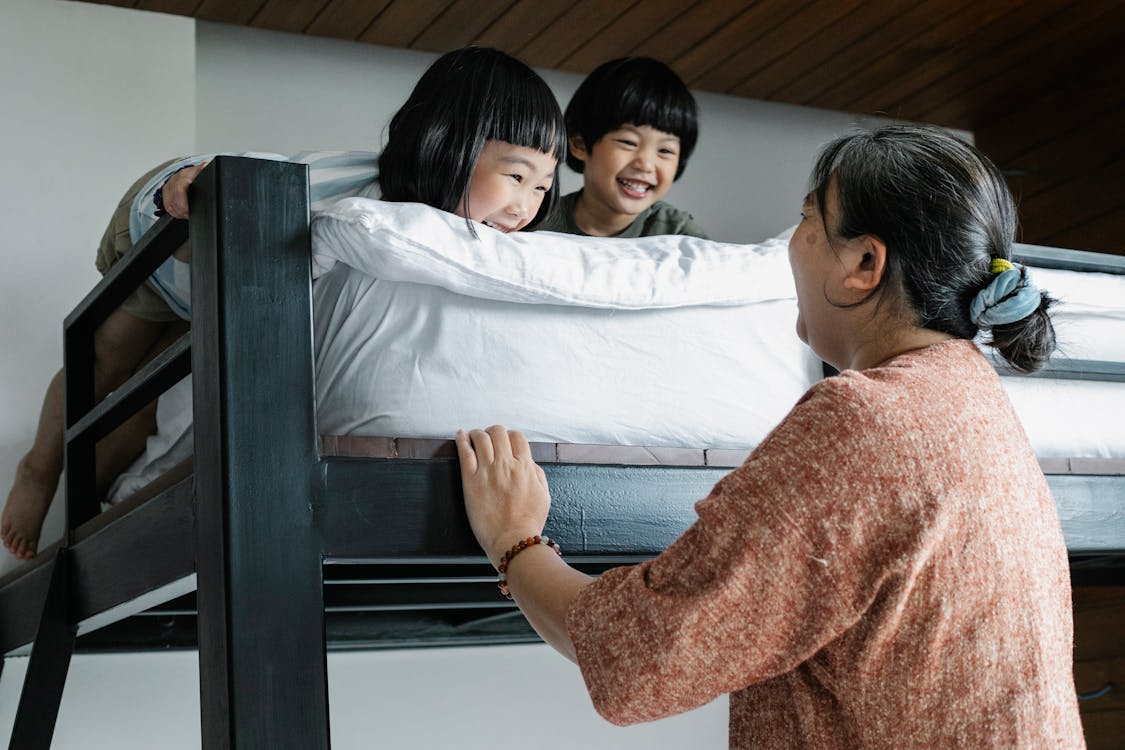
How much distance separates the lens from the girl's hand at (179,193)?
3.67ft

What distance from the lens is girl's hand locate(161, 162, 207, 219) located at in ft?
3.67

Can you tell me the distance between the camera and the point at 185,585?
124 cm

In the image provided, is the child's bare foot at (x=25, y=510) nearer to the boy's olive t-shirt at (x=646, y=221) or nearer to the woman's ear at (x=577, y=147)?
the boy's olive t-shirt at (x=646, y=221)

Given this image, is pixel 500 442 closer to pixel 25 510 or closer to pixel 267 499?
pixel 267 499

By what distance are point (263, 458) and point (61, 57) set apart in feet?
5.07

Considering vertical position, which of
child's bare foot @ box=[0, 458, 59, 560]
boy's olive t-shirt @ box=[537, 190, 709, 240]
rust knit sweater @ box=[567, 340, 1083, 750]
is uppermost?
boy's olive t-shirt @ box=[537, 190, 709, 240]

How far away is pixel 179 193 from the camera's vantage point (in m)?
1.12

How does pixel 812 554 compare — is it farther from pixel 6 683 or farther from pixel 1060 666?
pixel 6 683

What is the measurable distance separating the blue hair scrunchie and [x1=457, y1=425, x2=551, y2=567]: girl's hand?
0.39 m

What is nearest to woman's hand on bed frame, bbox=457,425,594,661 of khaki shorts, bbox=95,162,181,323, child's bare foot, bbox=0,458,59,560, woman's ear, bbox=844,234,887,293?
woman's ear, bbox=844,234,887,293

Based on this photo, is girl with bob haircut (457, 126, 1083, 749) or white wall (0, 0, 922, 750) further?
white wall (0, 0, 922, 750)

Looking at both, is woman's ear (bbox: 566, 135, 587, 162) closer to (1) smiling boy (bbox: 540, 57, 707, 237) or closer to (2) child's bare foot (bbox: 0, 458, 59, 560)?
(1) smiling boy (bbox: 540, 57, 707, 237)

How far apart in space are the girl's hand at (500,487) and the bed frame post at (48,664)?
72 cm

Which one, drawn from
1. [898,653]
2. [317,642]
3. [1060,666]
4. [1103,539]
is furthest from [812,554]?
[1103,539]
